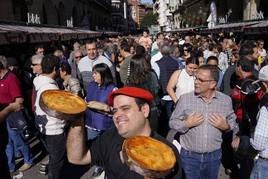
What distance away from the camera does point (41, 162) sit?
23.1 feet

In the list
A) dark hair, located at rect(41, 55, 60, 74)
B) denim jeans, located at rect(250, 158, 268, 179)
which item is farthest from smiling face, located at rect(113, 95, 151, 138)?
dark hair, located at rect(41, 55, 60, 74)

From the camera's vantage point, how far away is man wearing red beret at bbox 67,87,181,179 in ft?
8.53

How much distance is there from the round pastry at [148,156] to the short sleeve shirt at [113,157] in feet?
0.60

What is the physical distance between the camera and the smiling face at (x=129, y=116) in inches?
102

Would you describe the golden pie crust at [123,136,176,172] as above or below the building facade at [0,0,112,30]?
below

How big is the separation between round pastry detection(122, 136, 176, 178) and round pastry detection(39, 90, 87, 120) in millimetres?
450

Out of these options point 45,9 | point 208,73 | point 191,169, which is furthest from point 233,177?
point 45,9

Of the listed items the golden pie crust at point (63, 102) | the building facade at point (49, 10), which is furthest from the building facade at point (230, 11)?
the golden pie crust at point (63, 102)

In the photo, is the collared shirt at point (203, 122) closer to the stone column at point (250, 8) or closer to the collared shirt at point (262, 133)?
the collared shirt at point (262, 133)

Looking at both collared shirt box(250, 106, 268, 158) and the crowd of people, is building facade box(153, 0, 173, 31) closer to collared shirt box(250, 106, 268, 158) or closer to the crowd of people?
the crowd of people

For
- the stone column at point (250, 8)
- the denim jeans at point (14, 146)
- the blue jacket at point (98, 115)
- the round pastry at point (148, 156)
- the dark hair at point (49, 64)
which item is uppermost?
the stone column at point (250, 8)

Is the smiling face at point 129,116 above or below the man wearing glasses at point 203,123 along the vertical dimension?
above

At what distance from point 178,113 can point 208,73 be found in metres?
0.51

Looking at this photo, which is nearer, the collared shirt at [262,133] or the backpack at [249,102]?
the collared shirt at [262,133]
